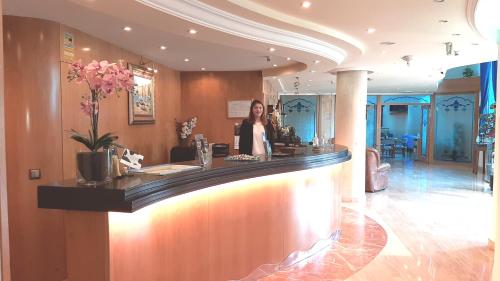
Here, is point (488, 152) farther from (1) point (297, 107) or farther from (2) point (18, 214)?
(2) point (18, 214)

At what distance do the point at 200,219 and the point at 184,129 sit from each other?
4807mm

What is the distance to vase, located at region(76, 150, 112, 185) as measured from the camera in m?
2.18

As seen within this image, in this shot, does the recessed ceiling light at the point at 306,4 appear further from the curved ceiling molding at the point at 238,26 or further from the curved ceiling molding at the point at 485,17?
the curved ceiling molding at the point at 485,17

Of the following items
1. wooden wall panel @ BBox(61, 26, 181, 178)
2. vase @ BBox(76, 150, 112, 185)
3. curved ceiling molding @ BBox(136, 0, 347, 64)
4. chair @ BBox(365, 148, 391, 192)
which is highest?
curved ceiling molding @ BBox(136, 0, 347, 64)

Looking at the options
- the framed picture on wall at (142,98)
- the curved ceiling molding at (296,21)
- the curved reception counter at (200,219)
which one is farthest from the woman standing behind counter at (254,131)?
the framed picture on wall at (142,98)

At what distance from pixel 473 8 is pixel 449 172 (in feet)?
32.6

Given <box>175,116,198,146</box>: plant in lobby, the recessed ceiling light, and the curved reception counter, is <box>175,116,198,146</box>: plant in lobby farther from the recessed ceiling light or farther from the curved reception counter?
the recessed ceiling light

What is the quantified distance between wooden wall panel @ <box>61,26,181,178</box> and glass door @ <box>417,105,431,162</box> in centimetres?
1062

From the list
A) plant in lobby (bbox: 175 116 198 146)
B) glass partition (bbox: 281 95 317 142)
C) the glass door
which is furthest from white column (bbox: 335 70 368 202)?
glass partition (bbox: 281 95 317 142)

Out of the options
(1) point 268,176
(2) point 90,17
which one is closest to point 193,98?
(2) point 90,17

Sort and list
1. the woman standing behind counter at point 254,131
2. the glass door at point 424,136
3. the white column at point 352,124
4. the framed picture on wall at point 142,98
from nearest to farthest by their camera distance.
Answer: the woman standing behind counter at point 254,131
the framed picture on wall at point 142,98
the white column at point 352,124
the glass door at point 424,136

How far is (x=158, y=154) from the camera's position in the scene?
22.5 ft

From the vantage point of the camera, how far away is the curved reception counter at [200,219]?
2135mm

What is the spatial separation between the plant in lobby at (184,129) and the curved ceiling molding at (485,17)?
5134mm
